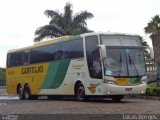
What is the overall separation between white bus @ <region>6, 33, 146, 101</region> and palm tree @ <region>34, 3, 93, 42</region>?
2563 cm

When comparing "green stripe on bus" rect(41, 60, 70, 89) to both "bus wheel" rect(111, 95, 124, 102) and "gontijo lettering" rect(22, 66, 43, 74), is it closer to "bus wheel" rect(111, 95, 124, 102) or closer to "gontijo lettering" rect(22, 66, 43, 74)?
"gontijo lettering" rect(22, 66, 43, 74)

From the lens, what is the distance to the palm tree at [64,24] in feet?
176

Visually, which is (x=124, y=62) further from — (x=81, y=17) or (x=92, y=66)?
(x=81, y=17)

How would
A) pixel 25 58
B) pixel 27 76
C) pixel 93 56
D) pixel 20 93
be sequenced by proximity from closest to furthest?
pixel 93 56
pixel 27 76
pixel 25 58
pixel 20 93

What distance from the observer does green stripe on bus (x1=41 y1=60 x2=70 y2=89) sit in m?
25.1

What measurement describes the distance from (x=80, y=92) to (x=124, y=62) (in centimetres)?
303

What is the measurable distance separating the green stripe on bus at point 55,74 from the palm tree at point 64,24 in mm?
26529

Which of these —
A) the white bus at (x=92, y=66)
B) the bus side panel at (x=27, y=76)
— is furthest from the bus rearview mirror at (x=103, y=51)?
the bus side panel at (x=27, y=76)

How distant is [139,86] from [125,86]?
33.2 inches

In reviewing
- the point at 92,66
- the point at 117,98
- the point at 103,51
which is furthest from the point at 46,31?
the point at 103,51

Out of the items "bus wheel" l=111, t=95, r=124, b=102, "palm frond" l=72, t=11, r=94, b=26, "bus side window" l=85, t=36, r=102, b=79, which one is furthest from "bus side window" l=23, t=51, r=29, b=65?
"palm frond" l=72, t=11, r=94, b=26

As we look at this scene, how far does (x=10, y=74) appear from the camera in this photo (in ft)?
105

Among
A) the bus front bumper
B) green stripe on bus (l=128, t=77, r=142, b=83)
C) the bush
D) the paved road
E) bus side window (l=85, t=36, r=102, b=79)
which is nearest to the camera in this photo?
the paved road

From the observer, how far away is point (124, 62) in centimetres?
2203
